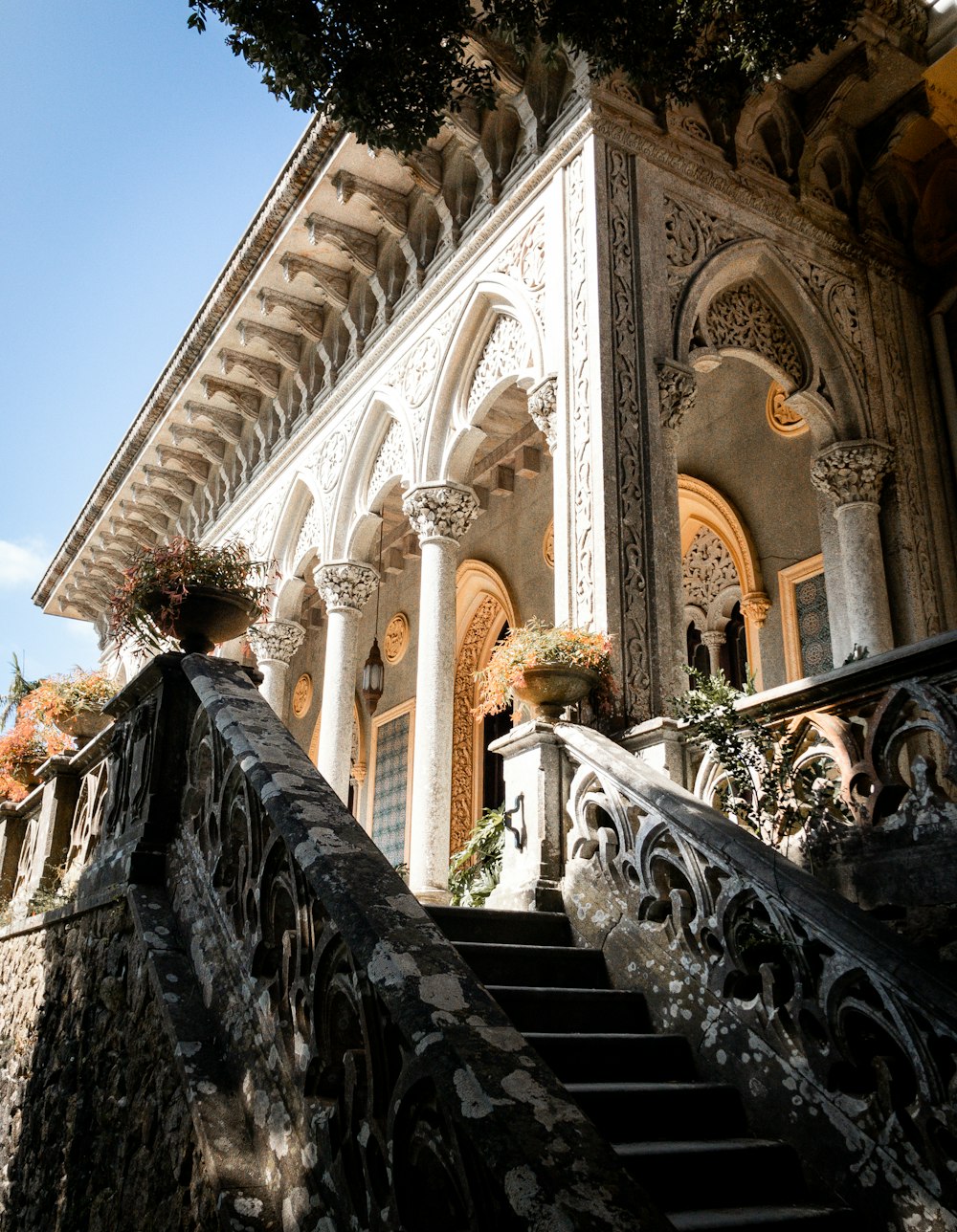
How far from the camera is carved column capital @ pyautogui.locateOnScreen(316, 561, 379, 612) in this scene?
1172cm

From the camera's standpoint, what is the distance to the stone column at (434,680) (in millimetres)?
8688

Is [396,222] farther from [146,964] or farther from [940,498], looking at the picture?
[146,964]

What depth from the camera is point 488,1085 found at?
192 centimetres

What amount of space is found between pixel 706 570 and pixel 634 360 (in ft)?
16.4

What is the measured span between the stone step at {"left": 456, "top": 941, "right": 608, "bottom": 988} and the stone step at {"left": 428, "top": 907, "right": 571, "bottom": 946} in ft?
0.85

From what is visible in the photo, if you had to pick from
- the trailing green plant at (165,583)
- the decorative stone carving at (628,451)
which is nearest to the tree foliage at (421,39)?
the decorative stone carving at (628,451)

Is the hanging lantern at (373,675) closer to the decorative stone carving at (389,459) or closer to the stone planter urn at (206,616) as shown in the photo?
the decorative stone carving at (389,459)

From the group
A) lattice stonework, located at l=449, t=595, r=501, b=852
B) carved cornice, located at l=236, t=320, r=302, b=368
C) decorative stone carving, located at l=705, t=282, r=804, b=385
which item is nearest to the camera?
decorative stone carving, located at l=705, t=282, r=804, b=385

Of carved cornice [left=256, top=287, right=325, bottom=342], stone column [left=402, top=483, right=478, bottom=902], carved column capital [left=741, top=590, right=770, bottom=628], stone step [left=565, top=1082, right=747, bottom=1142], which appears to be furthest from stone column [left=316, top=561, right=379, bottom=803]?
stone step [left=565, top=1082, right=747, bottom=1142]

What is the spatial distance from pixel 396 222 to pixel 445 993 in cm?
995

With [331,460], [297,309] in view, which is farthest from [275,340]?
[331,460]

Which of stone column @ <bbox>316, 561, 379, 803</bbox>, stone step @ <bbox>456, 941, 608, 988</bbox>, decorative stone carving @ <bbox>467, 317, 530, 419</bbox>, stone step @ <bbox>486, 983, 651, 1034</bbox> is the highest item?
decorative stone carving @ <bbox>467, 317, 530, 419</bbox>

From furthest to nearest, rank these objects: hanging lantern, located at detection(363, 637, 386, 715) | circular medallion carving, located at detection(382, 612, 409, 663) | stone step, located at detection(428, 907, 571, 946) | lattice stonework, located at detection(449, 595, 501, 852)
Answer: circular medallion carving, located at detection(382, 612, 409, 663) → lattice stonework, located at detection(449, 595, 501, 852) → hanging lantern, located at detection(363, 637, 386, 715) → stone step, located at detection(428, 907, 571, 946)

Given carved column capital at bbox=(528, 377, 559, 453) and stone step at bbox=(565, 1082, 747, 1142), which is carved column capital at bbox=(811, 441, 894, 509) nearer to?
carved column capital at bbox=(528, 377, 559, 453)
